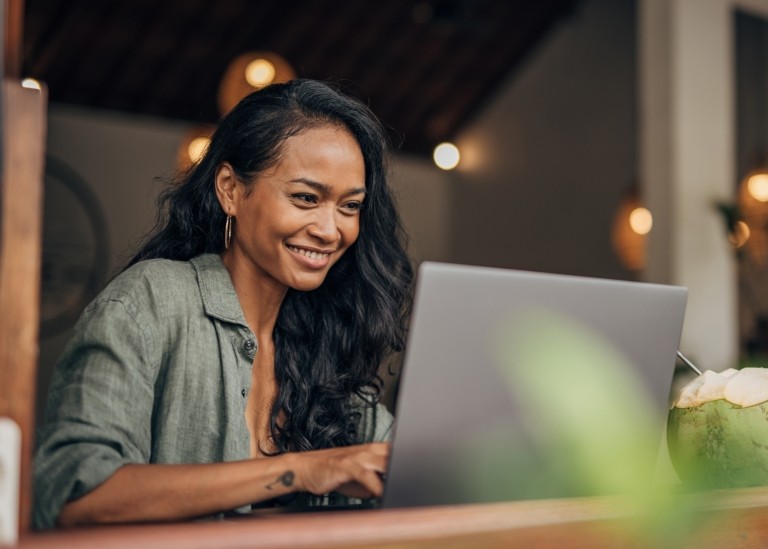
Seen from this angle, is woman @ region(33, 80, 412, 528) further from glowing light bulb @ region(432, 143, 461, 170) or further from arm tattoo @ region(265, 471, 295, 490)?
glowing light bulb @ region(432, 143, 461, 170)

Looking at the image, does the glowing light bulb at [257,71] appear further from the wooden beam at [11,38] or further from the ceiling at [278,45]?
the wooden beam at [11,38]

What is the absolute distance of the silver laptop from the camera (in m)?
1.05

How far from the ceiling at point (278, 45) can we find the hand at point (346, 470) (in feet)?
16.4

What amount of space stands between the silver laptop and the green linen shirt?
15.8 inches

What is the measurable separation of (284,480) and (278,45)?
6155 millimetres

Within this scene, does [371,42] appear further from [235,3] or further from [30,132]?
[30,132]

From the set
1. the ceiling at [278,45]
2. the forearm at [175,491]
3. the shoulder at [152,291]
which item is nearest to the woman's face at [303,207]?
the shoulder at [152,291]

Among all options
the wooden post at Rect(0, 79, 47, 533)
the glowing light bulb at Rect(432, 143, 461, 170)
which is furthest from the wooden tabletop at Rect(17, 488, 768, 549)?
the glowing light bulb at Rect(432, 143, 461, 170)

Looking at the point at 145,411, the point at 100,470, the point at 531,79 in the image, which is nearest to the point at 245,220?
the point at 145,411

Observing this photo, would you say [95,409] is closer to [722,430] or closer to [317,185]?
[317,185]

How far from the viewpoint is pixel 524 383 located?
1.12 metres

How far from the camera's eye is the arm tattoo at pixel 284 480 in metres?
1.14

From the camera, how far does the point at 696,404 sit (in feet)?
4.42

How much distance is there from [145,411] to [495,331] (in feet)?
1.82
